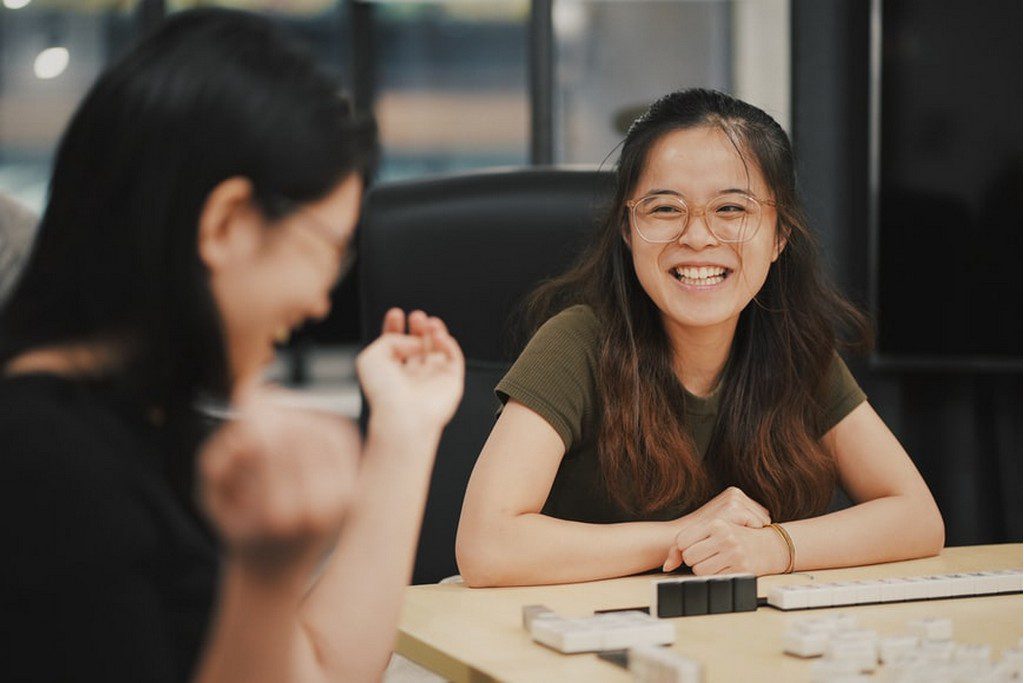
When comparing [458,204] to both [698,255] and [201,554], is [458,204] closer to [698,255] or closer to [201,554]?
[698,255]

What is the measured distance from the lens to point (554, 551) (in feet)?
4.72

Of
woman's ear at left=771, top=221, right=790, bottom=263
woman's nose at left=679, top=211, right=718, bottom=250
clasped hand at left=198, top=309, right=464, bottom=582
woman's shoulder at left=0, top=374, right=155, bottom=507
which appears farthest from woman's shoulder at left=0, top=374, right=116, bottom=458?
woman's ear at left=771, top=221, right=790, bottom=263

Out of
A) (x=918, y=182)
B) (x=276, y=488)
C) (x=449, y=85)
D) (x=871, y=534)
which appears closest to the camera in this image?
(x=276, y=488)

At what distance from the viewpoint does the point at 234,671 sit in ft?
2.57

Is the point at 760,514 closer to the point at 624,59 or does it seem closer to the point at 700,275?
the point at 700,275

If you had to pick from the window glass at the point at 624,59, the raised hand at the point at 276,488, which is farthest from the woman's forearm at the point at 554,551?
the window glass at the point at 624,59

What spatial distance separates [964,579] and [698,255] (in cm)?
57

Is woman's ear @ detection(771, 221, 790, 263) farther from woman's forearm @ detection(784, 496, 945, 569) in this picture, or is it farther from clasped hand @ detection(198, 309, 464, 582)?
clasped hand @ detection(198, 309, 464, 582)

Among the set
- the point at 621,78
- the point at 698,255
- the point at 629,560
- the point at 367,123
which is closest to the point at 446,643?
the point at 629,560

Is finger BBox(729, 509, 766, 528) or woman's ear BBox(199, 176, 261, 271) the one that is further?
finger BBox(729, 509, 766, 528)

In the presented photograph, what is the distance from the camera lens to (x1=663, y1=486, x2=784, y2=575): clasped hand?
1446 millimetres

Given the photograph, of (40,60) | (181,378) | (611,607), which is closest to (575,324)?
(611,607)

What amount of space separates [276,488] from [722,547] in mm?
860

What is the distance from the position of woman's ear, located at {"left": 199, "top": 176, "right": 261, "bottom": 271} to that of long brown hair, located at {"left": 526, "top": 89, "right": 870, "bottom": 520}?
0.89 metres
